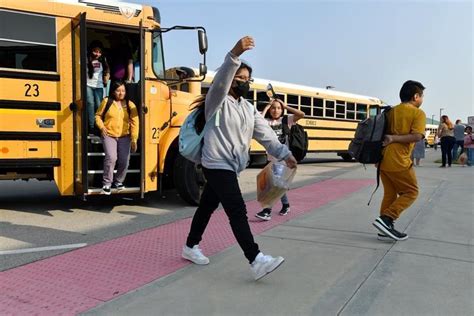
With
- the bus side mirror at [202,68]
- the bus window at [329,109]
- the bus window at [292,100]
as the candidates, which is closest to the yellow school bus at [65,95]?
the bus side mirror at [202,68]

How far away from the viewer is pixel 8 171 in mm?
5930

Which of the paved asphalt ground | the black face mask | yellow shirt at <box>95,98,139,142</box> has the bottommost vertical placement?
the paved asphalt ground

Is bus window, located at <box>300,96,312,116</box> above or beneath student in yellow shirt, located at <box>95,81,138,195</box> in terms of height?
above

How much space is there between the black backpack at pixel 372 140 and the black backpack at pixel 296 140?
0.90 m

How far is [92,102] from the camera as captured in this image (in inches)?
250

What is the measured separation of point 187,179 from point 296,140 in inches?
69.8

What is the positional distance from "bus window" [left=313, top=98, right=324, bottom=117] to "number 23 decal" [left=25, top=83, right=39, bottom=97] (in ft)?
37.2

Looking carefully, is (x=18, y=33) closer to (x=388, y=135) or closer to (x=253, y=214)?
(x=253, y=214)

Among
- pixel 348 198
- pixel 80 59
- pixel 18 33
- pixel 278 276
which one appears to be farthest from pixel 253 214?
pixel 18 33

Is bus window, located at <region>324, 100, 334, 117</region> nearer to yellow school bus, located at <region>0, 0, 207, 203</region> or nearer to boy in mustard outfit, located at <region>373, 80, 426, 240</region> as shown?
yellow school bus, located at <region>0, 0, 207, 203</region>

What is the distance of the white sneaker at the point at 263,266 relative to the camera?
3.44 meters

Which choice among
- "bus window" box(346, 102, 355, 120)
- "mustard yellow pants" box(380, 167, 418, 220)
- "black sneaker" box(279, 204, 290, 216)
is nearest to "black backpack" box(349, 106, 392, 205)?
"mustard yellow pants" box(380, 167, 418, 220)

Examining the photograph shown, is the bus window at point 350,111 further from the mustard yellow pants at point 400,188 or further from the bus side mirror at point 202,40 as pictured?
the mustard yellow pants at point 400,188

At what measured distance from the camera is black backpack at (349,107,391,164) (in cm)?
481
